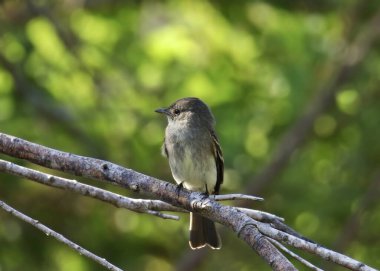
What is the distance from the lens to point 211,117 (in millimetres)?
6520

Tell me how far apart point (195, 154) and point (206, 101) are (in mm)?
1438

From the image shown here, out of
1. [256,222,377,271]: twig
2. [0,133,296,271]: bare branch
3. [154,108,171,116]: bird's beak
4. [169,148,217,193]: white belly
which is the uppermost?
[154,108,171,116]: bird's beak

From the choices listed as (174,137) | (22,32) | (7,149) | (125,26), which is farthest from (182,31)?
(7,149)

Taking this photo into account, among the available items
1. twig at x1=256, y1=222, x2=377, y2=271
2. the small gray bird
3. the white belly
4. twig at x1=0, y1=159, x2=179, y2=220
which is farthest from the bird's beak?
twig at x1=256, y1=222, x2=377, y2=271

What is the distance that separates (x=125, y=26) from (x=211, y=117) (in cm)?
186

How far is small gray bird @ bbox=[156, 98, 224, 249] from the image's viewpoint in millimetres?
5961

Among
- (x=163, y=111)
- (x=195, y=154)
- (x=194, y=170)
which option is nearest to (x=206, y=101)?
(x=163, y=111)

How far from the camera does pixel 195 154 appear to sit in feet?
20.0

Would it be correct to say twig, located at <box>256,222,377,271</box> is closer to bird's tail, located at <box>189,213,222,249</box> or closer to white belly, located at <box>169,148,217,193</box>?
bird's tail, located at <box>189,213,222,249</box>

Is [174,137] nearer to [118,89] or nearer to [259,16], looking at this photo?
[118,89]

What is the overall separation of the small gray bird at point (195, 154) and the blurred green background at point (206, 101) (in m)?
0.73

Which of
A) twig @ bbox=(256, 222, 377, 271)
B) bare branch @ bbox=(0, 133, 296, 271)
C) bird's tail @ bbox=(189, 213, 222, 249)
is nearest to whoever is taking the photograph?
twig @ bbox=(256, 222, 377, 271)

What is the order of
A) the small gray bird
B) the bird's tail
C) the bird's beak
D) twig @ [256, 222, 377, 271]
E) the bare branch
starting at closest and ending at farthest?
twig @ [256, 222, 377, 271]
the bare branch
the bird's tail
the small gray bird
the bird's beak

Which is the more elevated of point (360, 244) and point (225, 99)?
point (225, 99)
